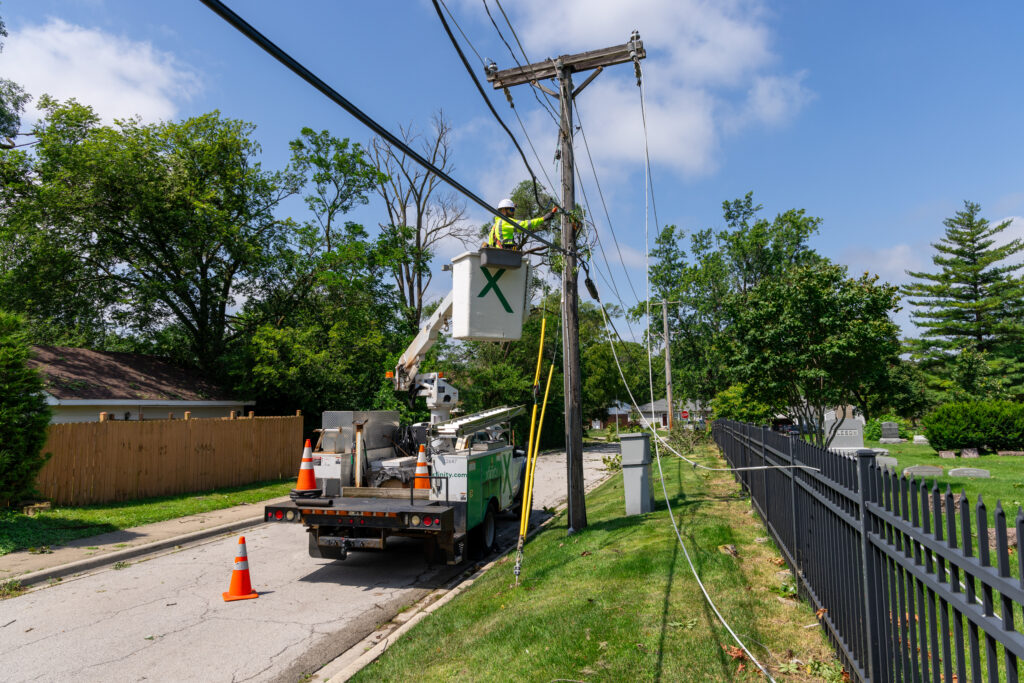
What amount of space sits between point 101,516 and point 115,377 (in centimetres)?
1158

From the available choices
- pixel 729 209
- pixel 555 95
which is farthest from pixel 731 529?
pixel 729 209

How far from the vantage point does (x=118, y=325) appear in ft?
93.9

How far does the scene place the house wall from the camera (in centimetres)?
1852

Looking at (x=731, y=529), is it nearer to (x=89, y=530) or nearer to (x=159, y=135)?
(x=89, y=530)

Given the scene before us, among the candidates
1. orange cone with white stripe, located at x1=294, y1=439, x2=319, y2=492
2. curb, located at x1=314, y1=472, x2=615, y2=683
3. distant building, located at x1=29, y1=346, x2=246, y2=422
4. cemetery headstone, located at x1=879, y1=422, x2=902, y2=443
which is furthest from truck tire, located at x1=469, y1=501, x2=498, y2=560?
cemetery headstone, located at x1=879, y1=422, x2=902, y2=443

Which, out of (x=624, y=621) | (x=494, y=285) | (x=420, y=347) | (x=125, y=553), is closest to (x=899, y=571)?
(x=624, y=621)

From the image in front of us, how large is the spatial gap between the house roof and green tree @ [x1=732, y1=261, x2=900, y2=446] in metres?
19.3

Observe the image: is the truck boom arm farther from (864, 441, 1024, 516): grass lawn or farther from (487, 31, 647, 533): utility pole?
(864, 441, 1024, 516): grass lawn

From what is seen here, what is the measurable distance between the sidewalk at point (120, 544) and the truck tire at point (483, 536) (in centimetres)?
528

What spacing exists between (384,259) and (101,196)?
12.0 meters

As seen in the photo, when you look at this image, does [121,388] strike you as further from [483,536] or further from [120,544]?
[483,536]

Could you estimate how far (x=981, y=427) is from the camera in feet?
66.6

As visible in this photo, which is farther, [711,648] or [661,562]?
[661,562]

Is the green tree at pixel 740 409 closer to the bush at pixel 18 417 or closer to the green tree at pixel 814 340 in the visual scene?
the green tree at pixel 814 340
